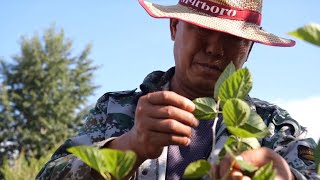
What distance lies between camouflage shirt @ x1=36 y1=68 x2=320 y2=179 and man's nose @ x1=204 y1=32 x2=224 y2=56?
0.23 m

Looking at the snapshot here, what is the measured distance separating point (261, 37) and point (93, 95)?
775 inches

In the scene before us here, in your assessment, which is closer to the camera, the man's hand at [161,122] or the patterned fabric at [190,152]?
the man's hand at [161,122]

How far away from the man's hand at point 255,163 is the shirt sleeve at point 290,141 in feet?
1.36

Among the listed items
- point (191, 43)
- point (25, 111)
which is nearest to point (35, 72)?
point (25, 111)

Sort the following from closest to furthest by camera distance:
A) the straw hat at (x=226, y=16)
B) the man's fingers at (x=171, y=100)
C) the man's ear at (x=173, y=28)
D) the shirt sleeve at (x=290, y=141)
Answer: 1. the man's fingers at (x=171, y=100)
2. the shirt sleeve at (x=290, y=141)
3. the straw hat at (x=226, y=16)
4. the man's ear at (x=173, y=28)

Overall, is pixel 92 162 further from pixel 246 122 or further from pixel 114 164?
Result: pixel 246 122

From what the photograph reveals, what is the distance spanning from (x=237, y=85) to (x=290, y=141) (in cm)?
83

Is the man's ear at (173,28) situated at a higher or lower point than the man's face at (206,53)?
higher

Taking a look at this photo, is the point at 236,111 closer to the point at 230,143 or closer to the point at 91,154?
the point at 230,143

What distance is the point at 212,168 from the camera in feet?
2.16

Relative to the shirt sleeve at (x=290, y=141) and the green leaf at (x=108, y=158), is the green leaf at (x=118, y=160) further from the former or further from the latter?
the shirt sleeve at (x=290, y=141)

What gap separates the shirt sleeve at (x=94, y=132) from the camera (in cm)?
135

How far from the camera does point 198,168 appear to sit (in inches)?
25.5

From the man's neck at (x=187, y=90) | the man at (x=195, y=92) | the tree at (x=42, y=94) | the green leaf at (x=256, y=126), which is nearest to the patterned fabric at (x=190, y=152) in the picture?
the man at (x=195, y=92)
